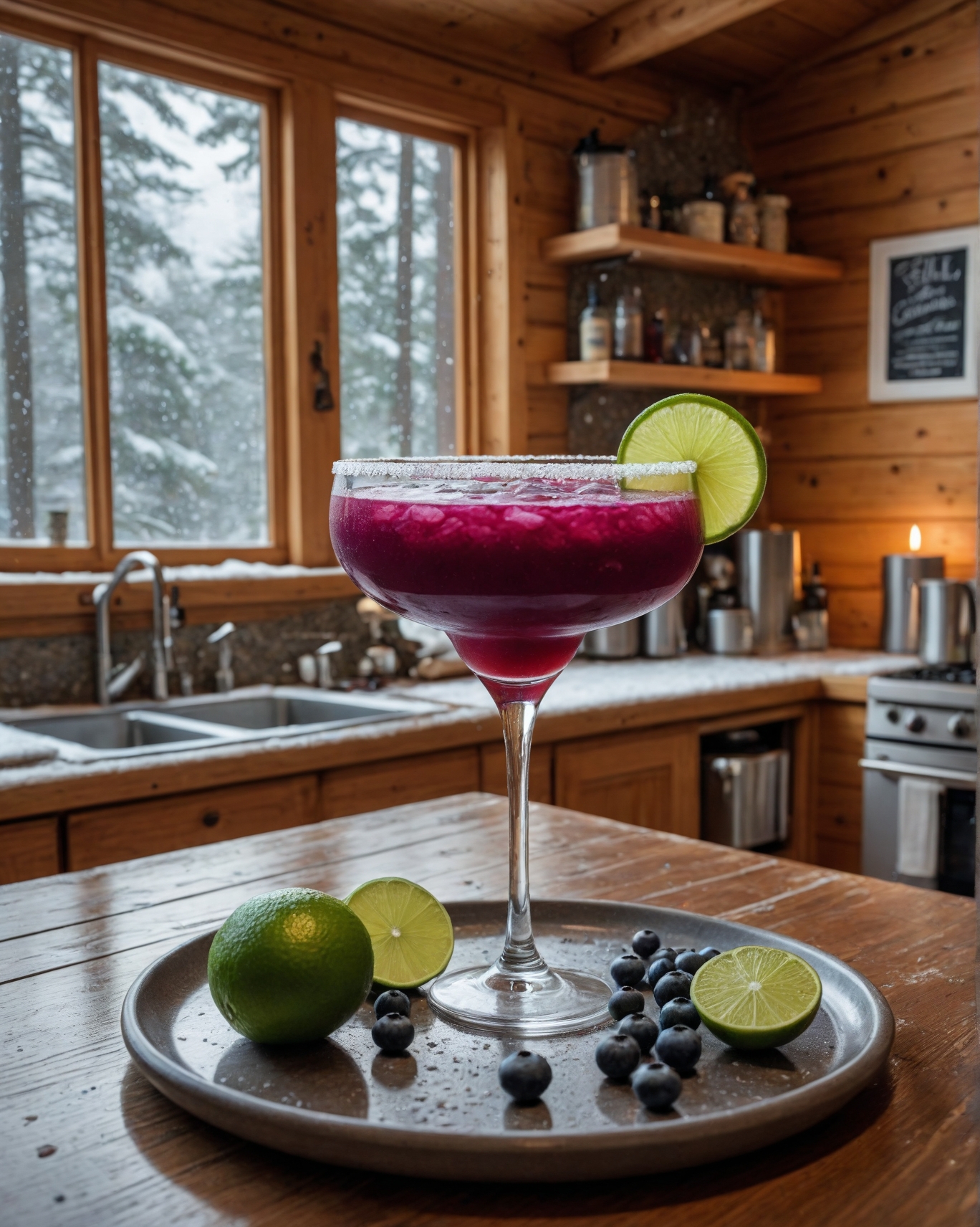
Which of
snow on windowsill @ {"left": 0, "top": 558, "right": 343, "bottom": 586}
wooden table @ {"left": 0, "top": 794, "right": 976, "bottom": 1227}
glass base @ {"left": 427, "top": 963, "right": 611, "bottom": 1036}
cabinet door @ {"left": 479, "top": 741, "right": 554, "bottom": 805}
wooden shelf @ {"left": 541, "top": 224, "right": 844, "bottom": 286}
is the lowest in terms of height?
cabinet door @ {"left": 479, "top": 741, "right": 554, "bottom": 805}

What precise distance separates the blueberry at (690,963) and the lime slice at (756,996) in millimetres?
64

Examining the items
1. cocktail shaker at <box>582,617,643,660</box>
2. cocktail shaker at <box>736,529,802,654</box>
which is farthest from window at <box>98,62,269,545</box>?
cocktail shaker at <box>736,529,802,654</box>

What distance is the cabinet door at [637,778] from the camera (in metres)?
2.68

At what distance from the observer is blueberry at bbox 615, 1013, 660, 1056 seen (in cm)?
67

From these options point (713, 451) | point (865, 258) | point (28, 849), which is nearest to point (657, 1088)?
point (713, 451)

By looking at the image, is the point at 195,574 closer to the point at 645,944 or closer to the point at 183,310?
the point at 183,310

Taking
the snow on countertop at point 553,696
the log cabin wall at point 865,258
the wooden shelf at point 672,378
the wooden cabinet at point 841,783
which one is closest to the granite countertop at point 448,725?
the snow on countertop at point 553,696

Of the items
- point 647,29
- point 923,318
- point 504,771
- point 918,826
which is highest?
point 647,29

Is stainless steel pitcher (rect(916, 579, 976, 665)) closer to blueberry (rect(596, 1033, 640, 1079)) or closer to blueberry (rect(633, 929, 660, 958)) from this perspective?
blueberry (rect(633, 929, 660, 958))

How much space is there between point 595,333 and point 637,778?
137cm

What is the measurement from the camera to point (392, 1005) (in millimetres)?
721

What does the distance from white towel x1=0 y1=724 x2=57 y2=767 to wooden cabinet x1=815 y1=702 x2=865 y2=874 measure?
2.04 metres

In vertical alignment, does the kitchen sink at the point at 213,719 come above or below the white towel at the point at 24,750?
below

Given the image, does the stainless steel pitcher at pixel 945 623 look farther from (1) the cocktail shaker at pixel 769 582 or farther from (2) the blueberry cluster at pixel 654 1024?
(2) the blueberry cluster at pixel 654 1024
